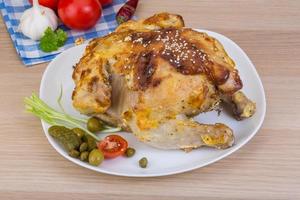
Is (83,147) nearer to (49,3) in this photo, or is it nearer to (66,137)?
(66,137)

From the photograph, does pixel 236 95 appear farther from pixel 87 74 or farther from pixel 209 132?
pixel 87 74

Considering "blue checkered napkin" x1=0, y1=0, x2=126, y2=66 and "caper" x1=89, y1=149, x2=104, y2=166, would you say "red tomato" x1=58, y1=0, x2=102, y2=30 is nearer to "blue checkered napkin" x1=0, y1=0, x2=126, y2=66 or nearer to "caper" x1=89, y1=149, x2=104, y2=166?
"blue checkered napkin" x1=0, y1=0, x2=126, y2=66

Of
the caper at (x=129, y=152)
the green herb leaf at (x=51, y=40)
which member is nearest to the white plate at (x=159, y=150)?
the caper at (x=129, y=152)

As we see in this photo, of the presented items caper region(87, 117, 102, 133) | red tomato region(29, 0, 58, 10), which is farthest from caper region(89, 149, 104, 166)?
red tomato region(29, 0, 58, 10)

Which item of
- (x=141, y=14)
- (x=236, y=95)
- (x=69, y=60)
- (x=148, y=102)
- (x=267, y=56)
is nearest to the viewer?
(x=148, y=102)

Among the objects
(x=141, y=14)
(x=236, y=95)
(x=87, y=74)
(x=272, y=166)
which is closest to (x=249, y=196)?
(x=272, y=166)

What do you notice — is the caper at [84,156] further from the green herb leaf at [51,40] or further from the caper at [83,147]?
the green herb leaf at [51,40]

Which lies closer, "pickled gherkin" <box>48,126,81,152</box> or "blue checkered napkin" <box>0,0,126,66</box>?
"pickled gherkin" <box>48,126,81,152</box>
